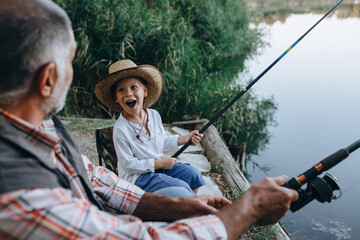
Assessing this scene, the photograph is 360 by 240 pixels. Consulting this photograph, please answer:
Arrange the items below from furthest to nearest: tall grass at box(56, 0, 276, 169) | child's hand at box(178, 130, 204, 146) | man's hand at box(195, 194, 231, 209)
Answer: tall grass at box(56, 0, 276, 169), child's hand at box(178, 130, 204, 146), man's hand at box(195, 194, 231, 209)

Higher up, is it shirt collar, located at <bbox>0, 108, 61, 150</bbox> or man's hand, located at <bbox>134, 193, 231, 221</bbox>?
shirt collar, located at <bbox>0, 108, 61, 150</bbox>

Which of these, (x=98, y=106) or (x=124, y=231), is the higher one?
(x=98, y=106)

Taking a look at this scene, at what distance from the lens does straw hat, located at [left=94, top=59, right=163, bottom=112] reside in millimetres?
2186

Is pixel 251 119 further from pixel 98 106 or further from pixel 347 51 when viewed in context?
pixel 347 51

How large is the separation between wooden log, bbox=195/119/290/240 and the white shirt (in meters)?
0.93

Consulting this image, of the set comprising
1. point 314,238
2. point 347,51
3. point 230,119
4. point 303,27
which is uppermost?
point 303,27

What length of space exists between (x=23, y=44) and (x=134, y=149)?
131cm

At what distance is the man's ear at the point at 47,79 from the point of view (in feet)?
2.99

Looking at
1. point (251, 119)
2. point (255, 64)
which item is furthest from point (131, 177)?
point (255, 64)

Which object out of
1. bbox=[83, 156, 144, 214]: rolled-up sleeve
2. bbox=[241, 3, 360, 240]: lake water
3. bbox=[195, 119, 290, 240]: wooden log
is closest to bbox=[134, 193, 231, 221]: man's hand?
bbox=[83, 156, 144, 214]: rolled-up sleeve

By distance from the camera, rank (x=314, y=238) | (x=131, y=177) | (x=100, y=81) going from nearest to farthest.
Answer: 1. (x=131, y=177)
2. (x=100, y=81)
3. (x=314, y=238)

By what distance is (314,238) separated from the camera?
3.32 meters

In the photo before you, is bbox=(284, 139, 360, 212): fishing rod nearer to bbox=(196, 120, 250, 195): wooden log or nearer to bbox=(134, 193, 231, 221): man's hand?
bbox=(134, 193, 231, 221): man's hand

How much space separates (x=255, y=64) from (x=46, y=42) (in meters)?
8.48
